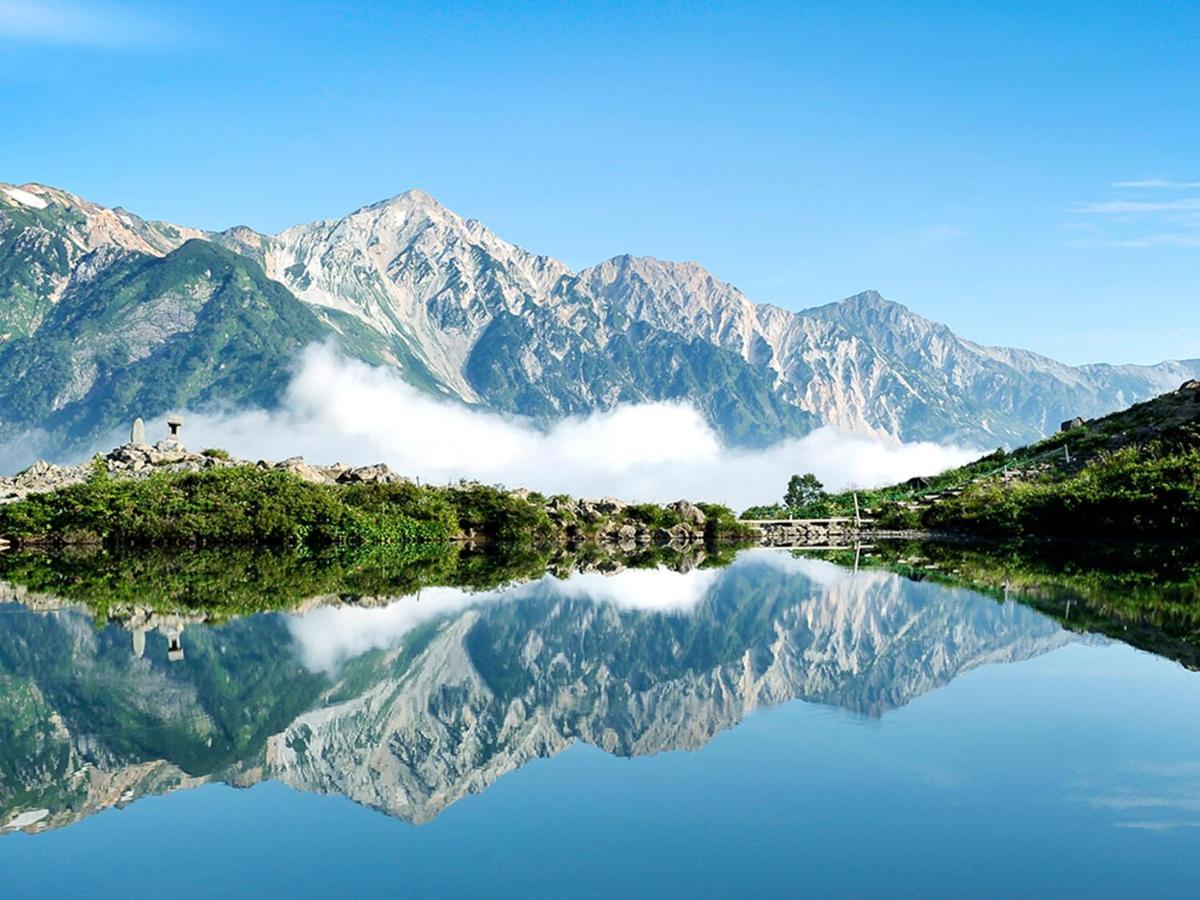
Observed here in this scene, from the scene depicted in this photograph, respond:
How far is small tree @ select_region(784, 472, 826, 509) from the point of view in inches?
3071

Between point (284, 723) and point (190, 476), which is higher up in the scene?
point (190, 476)

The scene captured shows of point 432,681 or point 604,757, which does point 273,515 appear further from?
point 604,757

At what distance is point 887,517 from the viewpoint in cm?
6456

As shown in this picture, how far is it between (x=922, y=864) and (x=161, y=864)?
668 centimetres

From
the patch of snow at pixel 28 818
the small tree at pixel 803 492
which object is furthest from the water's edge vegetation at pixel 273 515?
the patch of snow at pixel 28 818

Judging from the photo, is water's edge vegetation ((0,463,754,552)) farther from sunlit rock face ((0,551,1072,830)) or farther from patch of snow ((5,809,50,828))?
patch of snow ((5,809,50,828))

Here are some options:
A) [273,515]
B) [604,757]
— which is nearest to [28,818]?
[604,757]

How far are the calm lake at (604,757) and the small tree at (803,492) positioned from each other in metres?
50.8

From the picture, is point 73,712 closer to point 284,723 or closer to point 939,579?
point 284,723

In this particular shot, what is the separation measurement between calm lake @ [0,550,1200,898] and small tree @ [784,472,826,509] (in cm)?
5076

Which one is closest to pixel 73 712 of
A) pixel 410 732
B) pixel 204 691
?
pixel 204 691

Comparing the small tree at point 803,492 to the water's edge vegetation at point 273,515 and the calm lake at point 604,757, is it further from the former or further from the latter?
the calm lake at point 604,757

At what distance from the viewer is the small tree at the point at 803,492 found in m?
78.0

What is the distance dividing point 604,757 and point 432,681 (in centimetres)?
601
